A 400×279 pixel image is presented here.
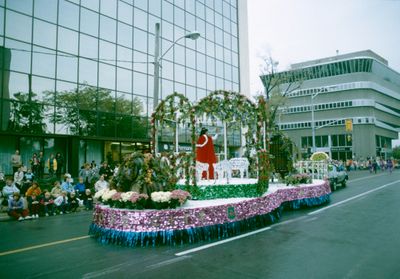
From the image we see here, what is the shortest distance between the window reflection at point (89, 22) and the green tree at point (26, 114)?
646 centimetres

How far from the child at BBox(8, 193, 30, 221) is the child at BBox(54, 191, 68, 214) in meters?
1.46

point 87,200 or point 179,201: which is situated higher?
point 179,201

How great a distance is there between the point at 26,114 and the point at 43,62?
3643 millimetres

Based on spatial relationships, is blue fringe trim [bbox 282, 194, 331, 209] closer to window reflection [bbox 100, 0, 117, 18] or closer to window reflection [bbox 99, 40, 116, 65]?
window reflection [bbox 99, 40, 116, 65]

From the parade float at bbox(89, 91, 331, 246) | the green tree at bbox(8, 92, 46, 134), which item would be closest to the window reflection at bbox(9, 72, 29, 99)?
the green tree at bbox(8, 92, 46, 134)

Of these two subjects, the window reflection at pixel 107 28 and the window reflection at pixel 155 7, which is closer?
the window reflection at pixel 107 28

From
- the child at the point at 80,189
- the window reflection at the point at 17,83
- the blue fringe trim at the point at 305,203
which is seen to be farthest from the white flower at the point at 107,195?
the window reflection at the point at 17,83

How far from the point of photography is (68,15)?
2222cm

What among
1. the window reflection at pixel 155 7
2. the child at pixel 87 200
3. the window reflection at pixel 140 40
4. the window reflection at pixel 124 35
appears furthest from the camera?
the window reflection at pixel 155 7

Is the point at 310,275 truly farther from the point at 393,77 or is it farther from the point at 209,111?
the point at 393,77

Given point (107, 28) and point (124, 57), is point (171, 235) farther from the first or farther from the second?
point (107, 28)

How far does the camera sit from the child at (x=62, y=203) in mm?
13688

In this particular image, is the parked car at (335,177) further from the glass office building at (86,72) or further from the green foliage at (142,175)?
the green foliage at (142,175)

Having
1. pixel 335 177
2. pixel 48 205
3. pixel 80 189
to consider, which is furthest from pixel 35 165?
pixel 335 177
